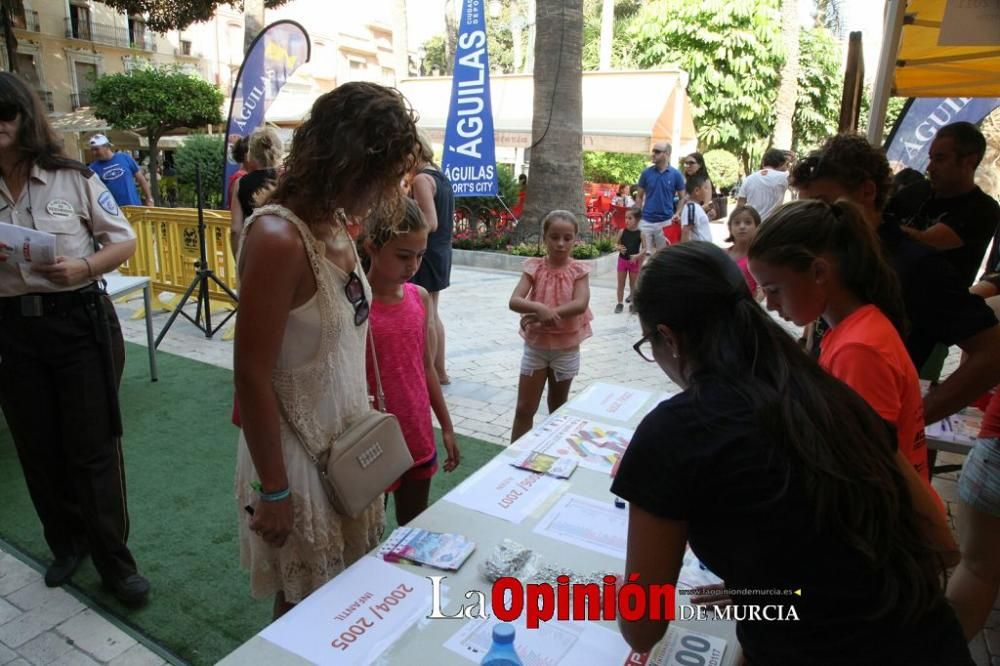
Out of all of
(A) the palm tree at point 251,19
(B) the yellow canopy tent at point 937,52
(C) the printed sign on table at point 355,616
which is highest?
(A) the palm tree at point 251,19

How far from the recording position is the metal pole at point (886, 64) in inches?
124

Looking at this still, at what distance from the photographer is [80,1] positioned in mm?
32250

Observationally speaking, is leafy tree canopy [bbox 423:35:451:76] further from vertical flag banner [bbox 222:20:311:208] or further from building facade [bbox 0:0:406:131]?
vertical flag banner [bbox 222:20:311:208]

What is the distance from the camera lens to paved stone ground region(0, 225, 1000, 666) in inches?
93.1

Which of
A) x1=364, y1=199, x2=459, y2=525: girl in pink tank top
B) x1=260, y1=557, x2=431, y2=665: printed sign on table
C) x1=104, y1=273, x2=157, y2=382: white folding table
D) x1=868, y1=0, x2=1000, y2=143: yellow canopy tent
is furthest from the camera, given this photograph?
x1=104, y1=273, x2=157, y2=382: white folding table

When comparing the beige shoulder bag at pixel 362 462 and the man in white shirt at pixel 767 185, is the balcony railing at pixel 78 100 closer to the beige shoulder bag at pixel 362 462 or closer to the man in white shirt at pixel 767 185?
the man in white shirt at pixel 767 185

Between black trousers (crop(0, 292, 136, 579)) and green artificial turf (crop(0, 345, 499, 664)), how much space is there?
0.24 metres

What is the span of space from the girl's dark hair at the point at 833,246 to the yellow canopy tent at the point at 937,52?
2.00 meters

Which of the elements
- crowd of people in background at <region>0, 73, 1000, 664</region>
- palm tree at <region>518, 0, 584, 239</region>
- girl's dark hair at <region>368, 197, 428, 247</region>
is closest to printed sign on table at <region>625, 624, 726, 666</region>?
crowd of people in background at <region>0, 73, 1000, 664</region>

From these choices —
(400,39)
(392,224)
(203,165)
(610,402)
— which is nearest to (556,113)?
(610,402)

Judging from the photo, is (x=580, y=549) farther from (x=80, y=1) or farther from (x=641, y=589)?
(x=80, y=1)

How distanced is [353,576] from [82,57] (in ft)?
133

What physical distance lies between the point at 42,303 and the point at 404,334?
1.41 metres

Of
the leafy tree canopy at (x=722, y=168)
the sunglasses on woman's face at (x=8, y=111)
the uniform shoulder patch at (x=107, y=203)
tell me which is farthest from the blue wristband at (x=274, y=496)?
the leafy tree canopy at (x=722, y=168)
